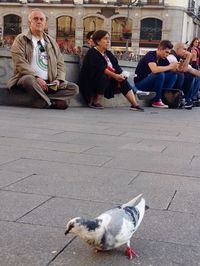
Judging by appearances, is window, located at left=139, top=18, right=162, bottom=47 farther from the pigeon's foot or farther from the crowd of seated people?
the pigeon's foot

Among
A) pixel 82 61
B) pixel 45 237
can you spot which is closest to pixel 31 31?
pixel 82 61

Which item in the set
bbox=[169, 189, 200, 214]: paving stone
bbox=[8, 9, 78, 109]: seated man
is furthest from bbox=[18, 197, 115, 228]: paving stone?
bbox=[8, 9, 78, 109]: seated man

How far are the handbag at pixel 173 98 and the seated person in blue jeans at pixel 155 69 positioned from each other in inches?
7.9

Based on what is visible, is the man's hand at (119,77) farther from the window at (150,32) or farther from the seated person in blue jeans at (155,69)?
the window at (150,32)

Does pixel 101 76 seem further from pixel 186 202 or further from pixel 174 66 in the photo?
pixel 186 202

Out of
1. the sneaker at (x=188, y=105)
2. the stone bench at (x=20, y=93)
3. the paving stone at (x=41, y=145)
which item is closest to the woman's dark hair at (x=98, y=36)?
the stone bench at (x=20, y=93)

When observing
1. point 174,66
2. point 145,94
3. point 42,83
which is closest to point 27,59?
point 42,83

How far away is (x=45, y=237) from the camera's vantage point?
9.36ft

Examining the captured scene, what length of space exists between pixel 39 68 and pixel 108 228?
279 inches

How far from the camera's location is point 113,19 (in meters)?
60.0

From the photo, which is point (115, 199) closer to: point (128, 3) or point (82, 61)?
point (82, 61)

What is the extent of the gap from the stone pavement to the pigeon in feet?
0.34

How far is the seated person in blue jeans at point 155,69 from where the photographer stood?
11228mm

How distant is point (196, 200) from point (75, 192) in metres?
0.84
